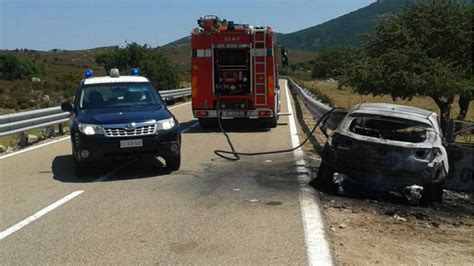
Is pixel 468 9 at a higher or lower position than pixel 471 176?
higher

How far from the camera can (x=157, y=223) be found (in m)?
6.61

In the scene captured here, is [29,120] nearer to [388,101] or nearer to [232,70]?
[232,70]

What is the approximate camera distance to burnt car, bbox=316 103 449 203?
7.86 m

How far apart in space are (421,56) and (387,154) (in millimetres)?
14588

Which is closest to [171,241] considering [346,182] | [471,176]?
[346,182]

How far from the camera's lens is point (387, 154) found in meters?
7.96

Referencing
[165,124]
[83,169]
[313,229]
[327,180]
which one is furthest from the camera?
[165,124]

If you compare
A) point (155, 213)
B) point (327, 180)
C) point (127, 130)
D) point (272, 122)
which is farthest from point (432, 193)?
point (272, 122)

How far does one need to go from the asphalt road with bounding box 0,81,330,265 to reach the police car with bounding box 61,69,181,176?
Answer: 45 cm

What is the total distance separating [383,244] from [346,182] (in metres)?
2.62

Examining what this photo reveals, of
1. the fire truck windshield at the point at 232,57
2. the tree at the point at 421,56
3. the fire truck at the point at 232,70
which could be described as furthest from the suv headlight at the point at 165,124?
the tree at the point at 421,56

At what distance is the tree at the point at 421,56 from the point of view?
20484 mm

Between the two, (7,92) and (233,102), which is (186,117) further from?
(7,92)

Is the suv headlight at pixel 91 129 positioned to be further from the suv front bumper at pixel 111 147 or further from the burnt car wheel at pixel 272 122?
the burnt car wheel at pixel 272 122
